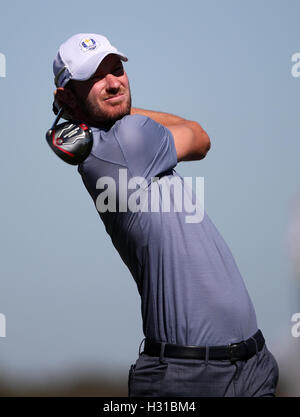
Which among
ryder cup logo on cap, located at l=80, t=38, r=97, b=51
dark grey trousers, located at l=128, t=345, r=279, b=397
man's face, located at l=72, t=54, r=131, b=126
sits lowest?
dark grey trousers, located at l=128, t=345, r=279, b=397

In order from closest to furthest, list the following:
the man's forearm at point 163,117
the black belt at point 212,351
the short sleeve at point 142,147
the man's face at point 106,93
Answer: the black belt at point 212,351, the short sleeve at point 142,147, the man's face at point 106,93, the man's forearm at point 163,117

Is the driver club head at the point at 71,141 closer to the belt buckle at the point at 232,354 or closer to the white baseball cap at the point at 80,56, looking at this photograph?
the white baseball cap at the point at 80,56

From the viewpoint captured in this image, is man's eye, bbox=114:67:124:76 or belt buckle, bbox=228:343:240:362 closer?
belt buckle, bbox=228:343:240:362

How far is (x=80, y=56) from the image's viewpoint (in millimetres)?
3887

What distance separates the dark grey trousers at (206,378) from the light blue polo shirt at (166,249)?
5.2 inches

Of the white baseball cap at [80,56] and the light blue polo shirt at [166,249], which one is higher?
the white baseball cap at [80,56]

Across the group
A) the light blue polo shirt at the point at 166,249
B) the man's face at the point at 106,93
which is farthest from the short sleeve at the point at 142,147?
the man's face at the point at 106,93

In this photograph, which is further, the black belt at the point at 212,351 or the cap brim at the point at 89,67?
the cap brim at the point at 89,67

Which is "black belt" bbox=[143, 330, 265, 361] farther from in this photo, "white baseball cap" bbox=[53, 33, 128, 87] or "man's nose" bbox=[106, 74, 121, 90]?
"white baseball cap" bbox=[53, 33, 128, 87]

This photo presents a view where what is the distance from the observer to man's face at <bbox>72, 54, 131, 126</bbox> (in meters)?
3.91

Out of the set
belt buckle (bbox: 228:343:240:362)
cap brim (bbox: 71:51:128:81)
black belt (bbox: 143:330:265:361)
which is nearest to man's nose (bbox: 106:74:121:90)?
cap brim (bbox: 71:51:128:81)

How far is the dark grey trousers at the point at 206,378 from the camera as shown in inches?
144

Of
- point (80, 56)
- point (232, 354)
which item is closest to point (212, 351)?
point (232, 354)
